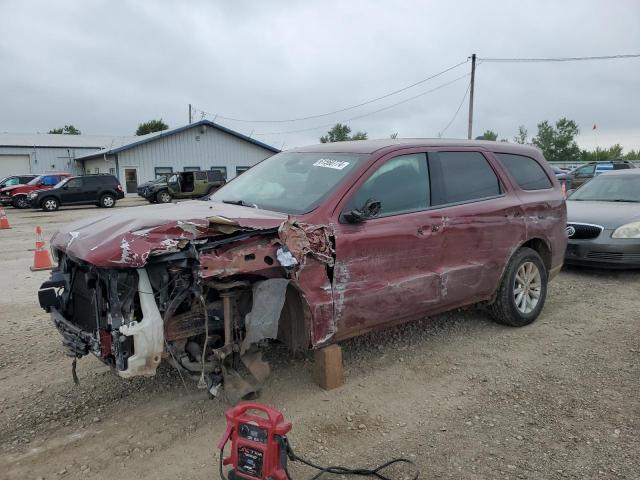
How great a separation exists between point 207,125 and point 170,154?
3.29 meters

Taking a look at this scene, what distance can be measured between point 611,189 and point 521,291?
4.58 m

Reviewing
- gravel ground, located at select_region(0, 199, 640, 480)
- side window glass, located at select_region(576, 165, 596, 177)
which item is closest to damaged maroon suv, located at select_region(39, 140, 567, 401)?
gravel ground, located at select_region(0, 199, 640, 480)

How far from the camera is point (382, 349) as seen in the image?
443cm

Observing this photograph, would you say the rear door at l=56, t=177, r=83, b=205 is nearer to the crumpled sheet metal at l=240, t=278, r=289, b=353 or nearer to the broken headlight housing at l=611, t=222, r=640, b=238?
the broken headlight housing at l=611, t=222, r=640, b=238

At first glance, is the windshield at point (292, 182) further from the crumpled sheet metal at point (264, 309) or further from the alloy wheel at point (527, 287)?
the alloy wheel at point (527, 287)

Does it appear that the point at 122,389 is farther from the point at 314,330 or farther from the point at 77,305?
the point at 314,330

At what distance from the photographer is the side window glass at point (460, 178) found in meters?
4.24

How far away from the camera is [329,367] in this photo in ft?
11.9

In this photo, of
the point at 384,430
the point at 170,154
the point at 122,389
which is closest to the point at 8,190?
the point at 170,154

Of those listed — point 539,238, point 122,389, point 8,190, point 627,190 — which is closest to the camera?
point 122,389

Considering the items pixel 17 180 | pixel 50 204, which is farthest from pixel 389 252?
pixel 17 180

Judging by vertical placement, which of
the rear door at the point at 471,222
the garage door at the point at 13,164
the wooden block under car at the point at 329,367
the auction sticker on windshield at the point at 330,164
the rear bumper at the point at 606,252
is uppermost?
the garage door at the point at 13,164

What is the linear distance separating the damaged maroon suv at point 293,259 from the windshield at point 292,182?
2 cm

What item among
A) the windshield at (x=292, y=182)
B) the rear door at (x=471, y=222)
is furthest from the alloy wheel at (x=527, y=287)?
the windshield at (x=292, y=182)
